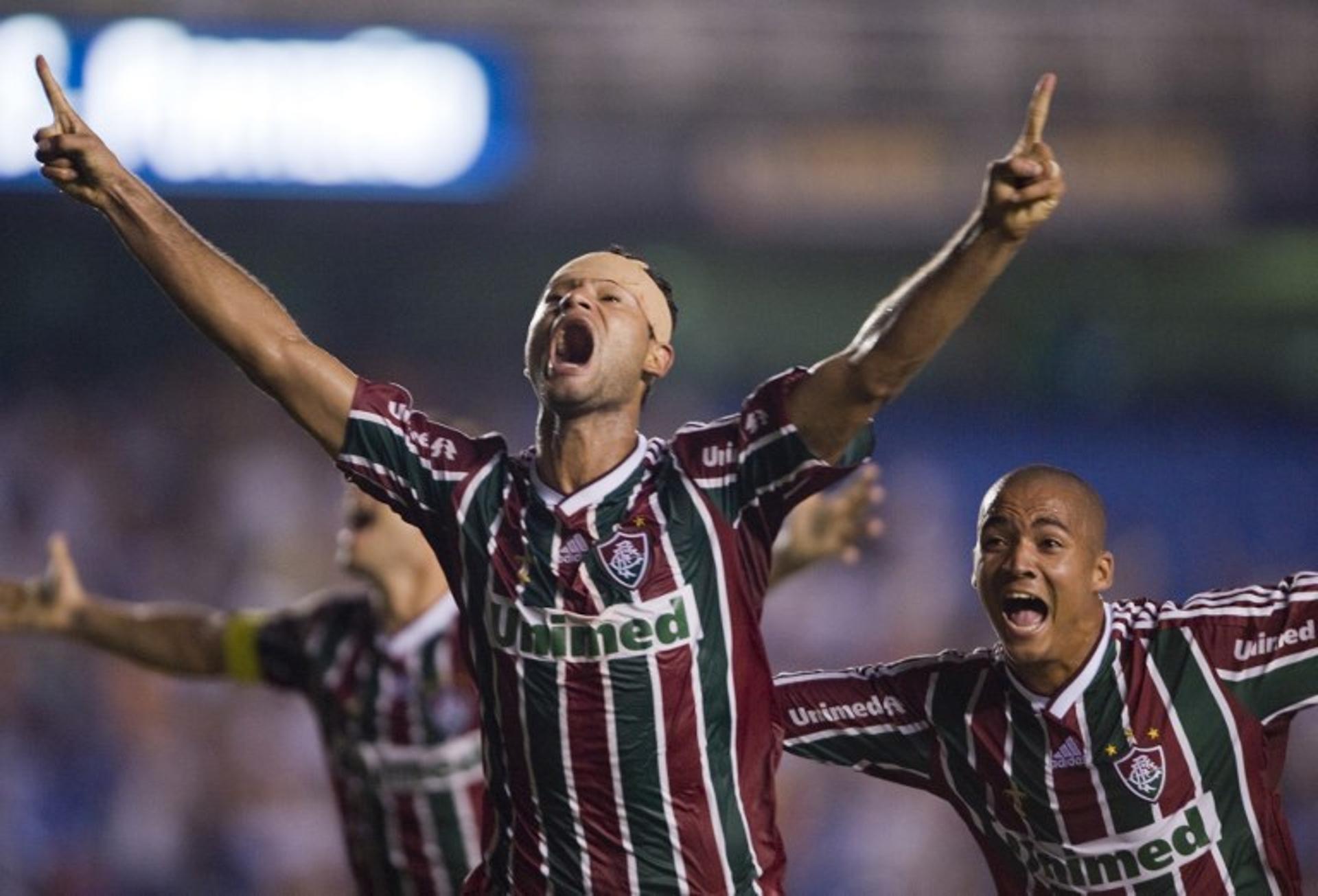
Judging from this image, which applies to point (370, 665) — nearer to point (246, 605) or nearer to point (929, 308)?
point (929, 308)

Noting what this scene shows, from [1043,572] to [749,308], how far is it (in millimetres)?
10877

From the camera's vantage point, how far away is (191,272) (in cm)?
423

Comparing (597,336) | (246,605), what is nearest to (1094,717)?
(597,336)

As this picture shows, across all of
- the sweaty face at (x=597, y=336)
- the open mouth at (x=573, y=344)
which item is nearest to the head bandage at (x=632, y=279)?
the sweaty face at (x=597, y=336)

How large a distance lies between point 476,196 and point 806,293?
3324mm

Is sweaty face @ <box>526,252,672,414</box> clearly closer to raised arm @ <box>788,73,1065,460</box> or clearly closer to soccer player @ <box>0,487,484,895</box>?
raised arm @ <box>788,73,1065,460</box>

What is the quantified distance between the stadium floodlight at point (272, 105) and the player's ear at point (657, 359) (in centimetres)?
871

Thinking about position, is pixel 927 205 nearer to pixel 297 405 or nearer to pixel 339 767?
pixel 339 767

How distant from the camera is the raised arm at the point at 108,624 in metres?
6.17

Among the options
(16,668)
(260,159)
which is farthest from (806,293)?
(16,668)

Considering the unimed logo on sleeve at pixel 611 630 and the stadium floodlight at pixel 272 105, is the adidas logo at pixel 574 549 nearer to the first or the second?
the unimed logo on sleeve at pixel 611 630

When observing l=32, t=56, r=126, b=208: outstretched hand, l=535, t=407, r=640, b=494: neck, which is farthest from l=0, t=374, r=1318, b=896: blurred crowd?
l=32, t=56, r=126, b=208: outstretched hand

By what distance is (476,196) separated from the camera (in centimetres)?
1324

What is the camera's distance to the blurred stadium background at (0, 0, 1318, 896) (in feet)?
36.4
